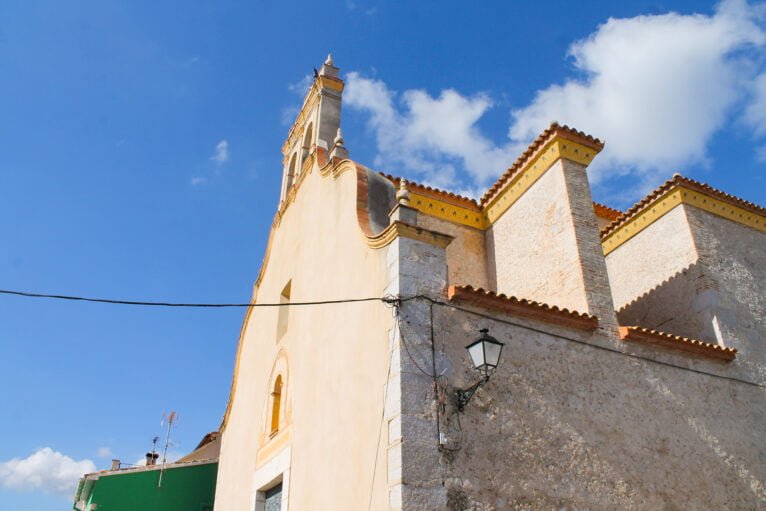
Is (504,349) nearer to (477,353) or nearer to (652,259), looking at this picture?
(477,353)

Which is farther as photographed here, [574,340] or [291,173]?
[291,173]

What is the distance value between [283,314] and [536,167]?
479 cm

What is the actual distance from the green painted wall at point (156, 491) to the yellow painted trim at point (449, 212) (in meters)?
8.40

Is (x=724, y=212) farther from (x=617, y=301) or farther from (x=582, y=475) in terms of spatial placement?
(x=582, y=475)

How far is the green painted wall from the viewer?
1412 cm

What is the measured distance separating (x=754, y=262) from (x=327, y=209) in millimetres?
6973

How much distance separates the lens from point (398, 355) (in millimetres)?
6609

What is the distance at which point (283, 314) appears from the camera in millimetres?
11164

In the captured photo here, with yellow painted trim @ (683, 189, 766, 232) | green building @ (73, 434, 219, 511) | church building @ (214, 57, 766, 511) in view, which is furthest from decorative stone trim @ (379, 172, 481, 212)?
green building @ (73, 434, 219, 511)

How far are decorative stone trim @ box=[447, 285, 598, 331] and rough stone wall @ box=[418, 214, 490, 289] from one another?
3127 millimetres

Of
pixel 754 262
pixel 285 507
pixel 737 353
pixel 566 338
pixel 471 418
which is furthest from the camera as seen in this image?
pixel 754 262

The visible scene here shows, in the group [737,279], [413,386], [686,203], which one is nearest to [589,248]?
[686,203]

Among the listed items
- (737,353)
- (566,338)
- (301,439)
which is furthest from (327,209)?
(737,353)

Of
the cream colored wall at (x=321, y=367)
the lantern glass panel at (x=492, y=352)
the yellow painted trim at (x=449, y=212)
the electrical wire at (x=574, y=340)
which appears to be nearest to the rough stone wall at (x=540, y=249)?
the yellow painted trim at (x=449, y=212)
